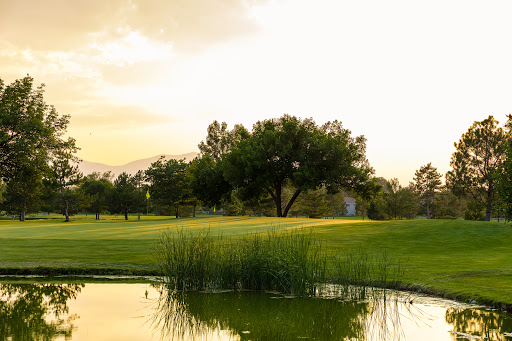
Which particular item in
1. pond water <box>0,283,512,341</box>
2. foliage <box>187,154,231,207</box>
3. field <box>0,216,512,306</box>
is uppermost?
foliage <box>187,154,231,207</box>

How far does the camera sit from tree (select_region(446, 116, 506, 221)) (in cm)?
5741

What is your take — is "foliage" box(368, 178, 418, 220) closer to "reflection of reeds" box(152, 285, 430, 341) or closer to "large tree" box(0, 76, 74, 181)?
"large tree" box(0, 76, 74, 181)

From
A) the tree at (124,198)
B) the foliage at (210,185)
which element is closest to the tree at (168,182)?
the tree at (124,198)

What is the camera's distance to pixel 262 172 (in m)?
49.4

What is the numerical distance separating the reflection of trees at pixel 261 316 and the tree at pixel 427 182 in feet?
269

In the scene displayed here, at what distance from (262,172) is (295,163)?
367 cm

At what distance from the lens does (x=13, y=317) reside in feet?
32.0

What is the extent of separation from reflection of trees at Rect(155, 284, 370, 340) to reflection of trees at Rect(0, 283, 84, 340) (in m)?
2.02

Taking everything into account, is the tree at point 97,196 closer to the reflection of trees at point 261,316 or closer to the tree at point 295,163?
the tree at point 295,163

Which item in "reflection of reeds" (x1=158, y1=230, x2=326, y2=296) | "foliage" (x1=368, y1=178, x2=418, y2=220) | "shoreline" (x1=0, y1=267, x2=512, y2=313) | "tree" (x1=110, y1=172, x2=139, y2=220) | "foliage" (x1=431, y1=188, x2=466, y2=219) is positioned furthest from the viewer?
"tree" (x1=110, y1=172, x2=139, y2=220)

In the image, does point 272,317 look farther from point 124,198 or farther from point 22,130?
point 124,198

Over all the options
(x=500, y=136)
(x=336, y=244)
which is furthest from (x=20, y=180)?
(x=500, y=136)

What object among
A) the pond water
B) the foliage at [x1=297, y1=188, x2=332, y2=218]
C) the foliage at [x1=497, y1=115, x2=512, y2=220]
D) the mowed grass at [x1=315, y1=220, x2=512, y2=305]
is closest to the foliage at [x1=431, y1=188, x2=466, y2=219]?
Result: the foliage at [x1=297, y1=188, x2=332, y2=218]

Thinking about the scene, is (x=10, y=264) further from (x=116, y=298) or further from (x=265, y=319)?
(x=265, y=319)
